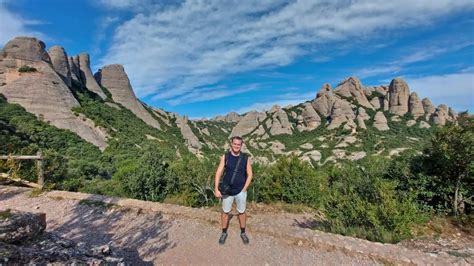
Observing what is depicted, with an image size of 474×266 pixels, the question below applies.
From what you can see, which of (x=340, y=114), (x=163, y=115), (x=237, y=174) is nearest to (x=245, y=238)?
(x=237, y=174)

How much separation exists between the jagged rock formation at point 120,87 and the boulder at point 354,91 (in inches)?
2348

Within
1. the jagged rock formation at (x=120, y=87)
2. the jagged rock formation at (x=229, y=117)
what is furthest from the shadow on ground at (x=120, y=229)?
the jagged rock formation at (x=229, y=117)

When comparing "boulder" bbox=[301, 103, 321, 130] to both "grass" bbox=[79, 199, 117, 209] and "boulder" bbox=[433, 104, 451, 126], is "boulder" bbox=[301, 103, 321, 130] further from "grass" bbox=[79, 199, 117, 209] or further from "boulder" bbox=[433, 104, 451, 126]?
"grass" bbox=[79, 199, 117, 209]

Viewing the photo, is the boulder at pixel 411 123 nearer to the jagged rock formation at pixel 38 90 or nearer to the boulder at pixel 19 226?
the jagged rock formation at pixel 38 90

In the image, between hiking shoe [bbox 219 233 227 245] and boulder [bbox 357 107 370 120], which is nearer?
hiking shoe [bbox 219 233 227 245]

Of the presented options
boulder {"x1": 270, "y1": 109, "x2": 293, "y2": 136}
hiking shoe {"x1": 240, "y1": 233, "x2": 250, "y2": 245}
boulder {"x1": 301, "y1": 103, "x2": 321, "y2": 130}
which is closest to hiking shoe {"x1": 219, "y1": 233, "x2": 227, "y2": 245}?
hiking shoe {"x1": 240, "y1": 233, "x2": 250, "y2": 245}

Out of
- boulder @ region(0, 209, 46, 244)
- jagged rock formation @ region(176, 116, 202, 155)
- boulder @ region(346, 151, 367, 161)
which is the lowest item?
boulder @ region(346, 151, 367, 161)

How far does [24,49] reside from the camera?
44219mm

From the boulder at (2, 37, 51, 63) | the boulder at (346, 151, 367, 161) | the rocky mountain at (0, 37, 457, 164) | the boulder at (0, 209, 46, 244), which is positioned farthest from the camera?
the boulder at (346, 151, 367, 161)

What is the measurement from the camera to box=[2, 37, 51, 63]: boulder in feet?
143

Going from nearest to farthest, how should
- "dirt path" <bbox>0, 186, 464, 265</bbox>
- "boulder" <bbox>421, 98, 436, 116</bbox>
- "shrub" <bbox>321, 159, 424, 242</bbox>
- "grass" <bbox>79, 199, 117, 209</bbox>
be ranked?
"dirt path" <bbox>0, 186, 464, 265</bbox> < "shrub" <bbox>321, 159, 424, 242</bbox> < "grass" <bbox>79, 199, 117, 209</bbox> < "boulder" <bbox>421, 98, 436, 116</bbox>

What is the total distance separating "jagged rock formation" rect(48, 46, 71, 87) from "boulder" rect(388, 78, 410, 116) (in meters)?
85.9

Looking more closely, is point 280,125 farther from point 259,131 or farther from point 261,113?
point 261,113

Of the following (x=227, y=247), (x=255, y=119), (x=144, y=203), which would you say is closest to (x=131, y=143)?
(x=144, y=203)
